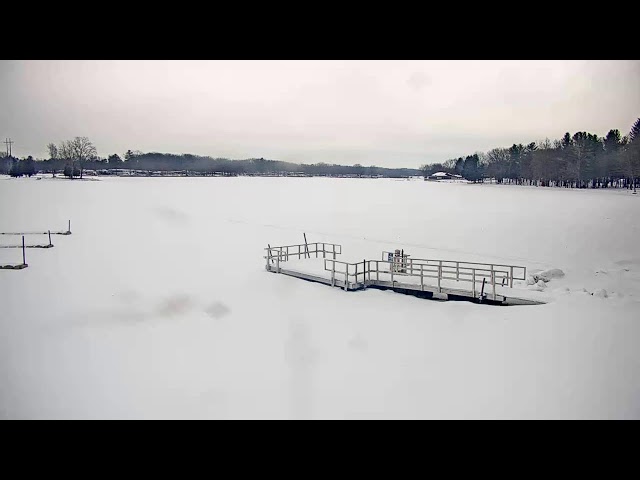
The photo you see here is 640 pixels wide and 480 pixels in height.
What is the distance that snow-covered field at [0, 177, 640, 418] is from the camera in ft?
16.3

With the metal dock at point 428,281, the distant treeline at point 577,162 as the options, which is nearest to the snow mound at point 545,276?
the metal dock at point 428,281

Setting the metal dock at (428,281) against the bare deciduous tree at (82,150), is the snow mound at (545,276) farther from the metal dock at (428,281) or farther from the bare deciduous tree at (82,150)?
the bare deciduous tree at (82,150)

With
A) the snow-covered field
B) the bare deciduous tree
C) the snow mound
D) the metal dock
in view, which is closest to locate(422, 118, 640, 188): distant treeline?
the snow-covered field

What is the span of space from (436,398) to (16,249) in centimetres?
1155

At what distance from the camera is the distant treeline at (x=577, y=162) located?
336 inches

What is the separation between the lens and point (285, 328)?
7578 millimetres

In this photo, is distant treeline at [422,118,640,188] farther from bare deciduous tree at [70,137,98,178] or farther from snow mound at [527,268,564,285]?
bare deciduous tree at [70,137,98,178]

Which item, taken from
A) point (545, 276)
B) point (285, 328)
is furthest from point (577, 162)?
point (285, 328)

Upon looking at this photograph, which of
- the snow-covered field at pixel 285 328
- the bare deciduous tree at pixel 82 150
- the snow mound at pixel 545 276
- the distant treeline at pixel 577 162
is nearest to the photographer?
the snow-covered field at pixel 285 328

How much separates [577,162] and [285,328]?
9.19 metres

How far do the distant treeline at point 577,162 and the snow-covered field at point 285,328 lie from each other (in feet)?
1.53

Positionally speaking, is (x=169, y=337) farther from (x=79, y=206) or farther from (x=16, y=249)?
(x=79, y=206)

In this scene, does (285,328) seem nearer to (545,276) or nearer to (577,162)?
(545,276)

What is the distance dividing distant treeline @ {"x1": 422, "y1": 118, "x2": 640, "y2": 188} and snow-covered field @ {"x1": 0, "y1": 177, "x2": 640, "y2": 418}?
466 mm
